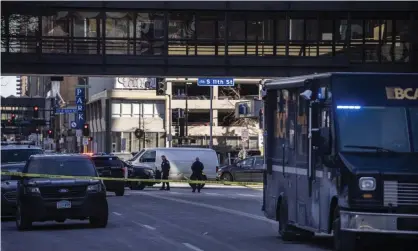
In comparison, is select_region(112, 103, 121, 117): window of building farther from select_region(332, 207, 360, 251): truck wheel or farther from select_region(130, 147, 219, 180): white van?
select_region(332, 207, 360, 251): truck wheel

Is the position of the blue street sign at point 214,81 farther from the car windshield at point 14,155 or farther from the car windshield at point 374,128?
the car windshield at point 374,128

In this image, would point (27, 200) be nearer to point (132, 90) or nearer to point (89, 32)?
point (89, 32)

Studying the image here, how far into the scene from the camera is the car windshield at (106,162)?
4381 cm

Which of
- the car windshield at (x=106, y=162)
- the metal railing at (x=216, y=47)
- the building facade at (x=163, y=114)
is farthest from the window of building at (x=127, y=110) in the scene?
the car windshield at (x=106, y=162)

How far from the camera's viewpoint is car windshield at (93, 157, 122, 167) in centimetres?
4381

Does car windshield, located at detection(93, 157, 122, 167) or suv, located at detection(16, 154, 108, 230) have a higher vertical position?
car windshield, located at detection(93, 157, 122, 167)

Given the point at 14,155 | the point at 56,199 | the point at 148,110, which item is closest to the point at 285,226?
the point at 56,199

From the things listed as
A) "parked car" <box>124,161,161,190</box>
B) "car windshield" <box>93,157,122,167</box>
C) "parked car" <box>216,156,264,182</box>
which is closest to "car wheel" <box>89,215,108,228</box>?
"car windshield" <box>93,157,122,167</box>

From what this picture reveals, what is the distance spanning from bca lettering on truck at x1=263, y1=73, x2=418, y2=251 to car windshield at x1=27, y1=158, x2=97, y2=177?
22.1ft

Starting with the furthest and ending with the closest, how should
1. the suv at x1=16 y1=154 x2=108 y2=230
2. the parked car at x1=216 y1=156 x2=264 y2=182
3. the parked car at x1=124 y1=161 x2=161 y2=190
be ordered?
the parked car at x1=216 y1=156 x2=264 y2=182
the parked car at x1=124 y1=161 x2=161 y2=190
the suv at x1=16 y1=154 x2=108 y2=230

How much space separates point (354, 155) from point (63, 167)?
386 inches

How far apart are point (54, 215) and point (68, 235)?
1.45 meters

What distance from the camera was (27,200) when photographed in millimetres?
22719

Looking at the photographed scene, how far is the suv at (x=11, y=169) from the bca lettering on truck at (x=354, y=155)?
8.93m
